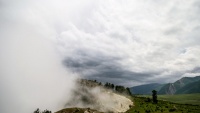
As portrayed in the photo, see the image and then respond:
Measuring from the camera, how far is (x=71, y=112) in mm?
190000

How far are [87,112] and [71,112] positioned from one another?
49.7 ft

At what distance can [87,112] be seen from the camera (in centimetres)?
18388
